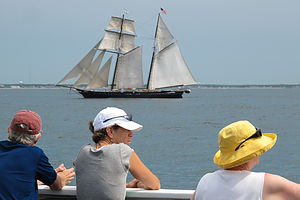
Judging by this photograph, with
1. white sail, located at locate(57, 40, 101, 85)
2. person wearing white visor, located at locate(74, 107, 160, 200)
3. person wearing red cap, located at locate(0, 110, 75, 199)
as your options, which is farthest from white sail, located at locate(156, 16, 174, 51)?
person wearing red cap, located at locate(0, 110, 75, 199)

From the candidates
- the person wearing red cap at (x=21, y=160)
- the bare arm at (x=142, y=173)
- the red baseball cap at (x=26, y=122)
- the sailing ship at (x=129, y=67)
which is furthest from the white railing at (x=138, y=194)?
the sailing ship at (x=129, y=67)

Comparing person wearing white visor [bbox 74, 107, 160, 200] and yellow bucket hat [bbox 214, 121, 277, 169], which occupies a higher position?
yellow bucket hat [bbox 214, 121, 277, 169]

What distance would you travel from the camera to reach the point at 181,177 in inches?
539

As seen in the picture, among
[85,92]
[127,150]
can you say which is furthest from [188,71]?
[127,150]

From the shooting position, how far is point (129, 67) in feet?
204

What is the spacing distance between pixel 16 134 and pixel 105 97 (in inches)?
2597

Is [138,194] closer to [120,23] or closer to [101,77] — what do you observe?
[101,77]

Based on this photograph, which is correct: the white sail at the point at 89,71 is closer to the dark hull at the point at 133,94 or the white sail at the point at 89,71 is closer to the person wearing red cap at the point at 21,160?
the dark hull at the point at 133,94

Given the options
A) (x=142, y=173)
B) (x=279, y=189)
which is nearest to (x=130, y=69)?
(x=142, y=173)

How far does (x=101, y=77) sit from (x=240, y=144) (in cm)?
5819

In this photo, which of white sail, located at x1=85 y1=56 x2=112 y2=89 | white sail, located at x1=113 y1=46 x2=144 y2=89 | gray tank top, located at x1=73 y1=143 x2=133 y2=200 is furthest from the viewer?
white sail, located at x1=113 y1=46 x2=144 y2=89

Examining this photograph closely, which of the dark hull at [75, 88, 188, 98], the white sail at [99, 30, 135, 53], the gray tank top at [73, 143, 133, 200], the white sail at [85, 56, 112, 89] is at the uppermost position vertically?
the gray tank top at [73, 143, 133, 200]

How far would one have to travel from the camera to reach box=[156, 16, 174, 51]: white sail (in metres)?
65.4

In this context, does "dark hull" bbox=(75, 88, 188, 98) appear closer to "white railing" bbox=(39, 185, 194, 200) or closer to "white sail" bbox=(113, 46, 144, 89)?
"white sail" bbox=(113, 46, 144, 89)
